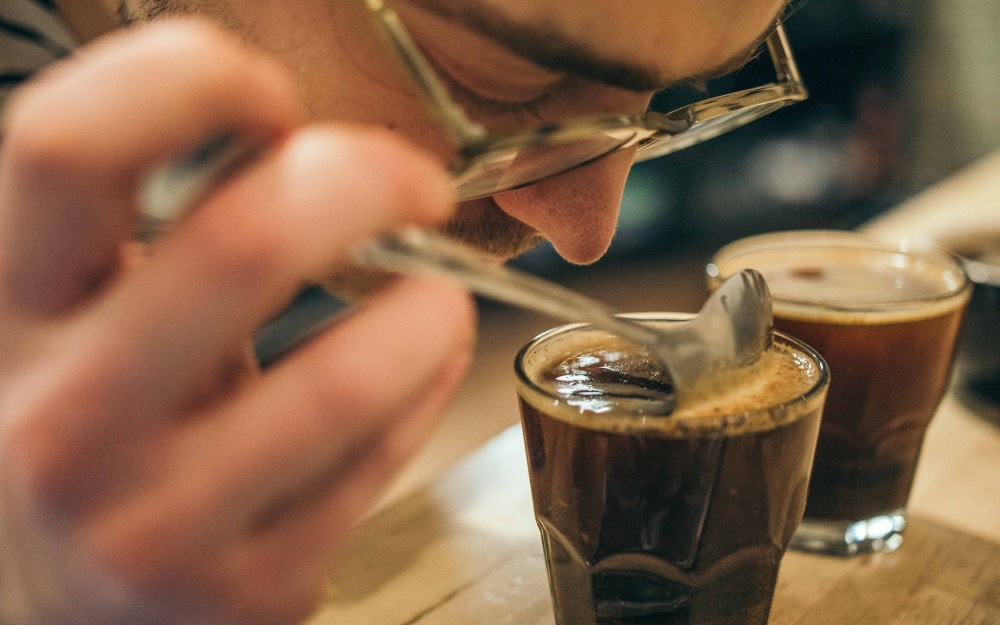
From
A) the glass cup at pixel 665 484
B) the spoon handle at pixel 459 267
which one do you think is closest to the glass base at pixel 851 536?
the glass cup at pixel 665 484

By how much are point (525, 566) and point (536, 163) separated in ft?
1.65

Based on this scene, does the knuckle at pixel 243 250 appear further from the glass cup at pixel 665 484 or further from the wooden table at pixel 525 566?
the wooden table at pixel 525 566

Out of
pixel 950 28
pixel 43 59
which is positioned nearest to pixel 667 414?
pixel 43 59

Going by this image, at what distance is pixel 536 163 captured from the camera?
0.79 metres

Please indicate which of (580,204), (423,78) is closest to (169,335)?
(423,78)

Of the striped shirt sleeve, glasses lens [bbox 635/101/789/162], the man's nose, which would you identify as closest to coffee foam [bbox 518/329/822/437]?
the man's nose

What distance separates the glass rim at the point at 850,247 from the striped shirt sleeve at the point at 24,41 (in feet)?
3.90

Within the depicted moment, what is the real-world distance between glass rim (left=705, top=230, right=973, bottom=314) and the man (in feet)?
2.19

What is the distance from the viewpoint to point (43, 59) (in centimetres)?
138

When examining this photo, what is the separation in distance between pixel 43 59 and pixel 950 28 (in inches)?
174

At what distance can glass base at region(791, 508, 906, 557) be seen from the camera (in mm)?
1016

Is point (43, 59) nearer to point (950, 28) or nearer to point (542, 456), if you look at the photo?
point (542, 456)

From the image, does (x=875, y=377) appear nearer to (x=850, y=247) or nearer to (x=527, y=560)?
(x=850, y=247)

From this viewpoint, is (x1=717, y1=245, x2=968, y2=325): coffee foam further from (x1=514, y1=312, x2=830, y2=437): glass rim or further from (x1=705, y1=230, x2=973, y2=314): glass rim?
(x1=514, y1=312, x2=830, y2=437): glass rim
